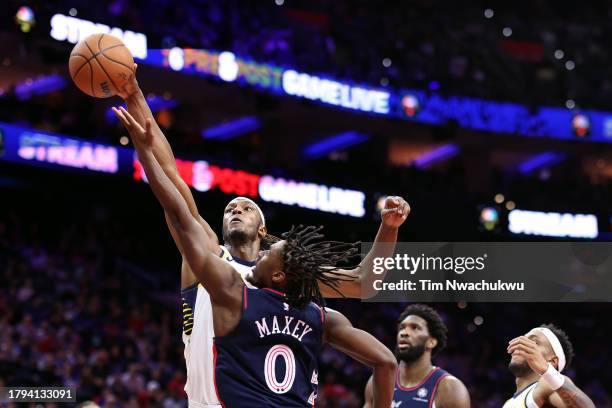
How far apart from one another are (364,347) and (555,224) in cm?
1795

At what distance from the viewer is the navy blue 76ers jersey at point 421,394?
646cm

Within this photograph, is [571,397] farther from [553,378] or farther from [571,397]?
[553,378]

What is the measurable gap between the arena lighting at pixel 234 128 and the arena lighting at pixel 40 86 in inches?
162

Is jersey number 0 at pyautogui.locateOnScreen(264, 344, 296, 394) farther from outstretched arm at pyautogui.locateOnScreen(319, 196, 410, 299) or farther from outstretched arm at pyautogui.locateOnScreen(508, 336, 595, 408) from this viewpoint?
outstretched arm at pyautogui.locateOnScreen(508, 336, 595, 408)

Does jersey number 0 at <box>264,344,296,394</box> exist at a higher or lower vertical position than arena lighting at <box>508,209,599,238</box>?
lower

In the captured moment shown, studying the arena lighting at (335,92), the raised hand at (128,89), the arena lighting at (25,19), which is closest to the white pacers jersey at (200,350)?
the raised hand at (128,89)

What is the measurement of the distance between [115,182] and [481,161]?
466 inches

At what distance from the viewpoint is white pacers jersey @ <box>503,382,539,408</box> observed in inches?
223

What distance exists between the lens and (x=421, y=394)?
6508 millimetres

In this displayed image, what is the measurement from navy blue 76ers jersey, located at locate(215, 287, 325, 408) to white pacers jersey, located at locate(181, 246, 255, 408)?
47 centimetres

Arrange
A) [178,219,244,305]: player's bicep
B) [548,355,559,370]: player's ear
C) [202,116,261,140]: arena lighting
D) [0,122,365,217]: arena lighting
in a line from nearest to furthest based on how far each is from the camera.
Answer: [178,219,244,305]: player's bicep
[548,355,559,370]: player's ear
[0,122,365,217]: arena lighting
[202,116,261,140]: arena lighting

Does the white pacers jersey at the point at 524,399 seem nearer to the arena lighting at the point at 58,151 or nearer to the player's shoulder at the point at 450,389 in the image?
the player's shoulder at the point at 450,389

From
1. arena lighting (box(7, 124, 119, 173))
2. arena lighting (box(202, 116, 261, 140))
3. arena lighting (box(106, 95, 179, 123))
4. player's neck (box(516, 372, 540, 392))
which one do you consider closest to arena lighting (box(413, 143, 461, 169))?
arena lighting (box(202, 116, 261, 140))

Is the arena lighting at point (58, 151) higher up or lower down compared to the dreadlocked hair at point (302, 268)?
higher up
